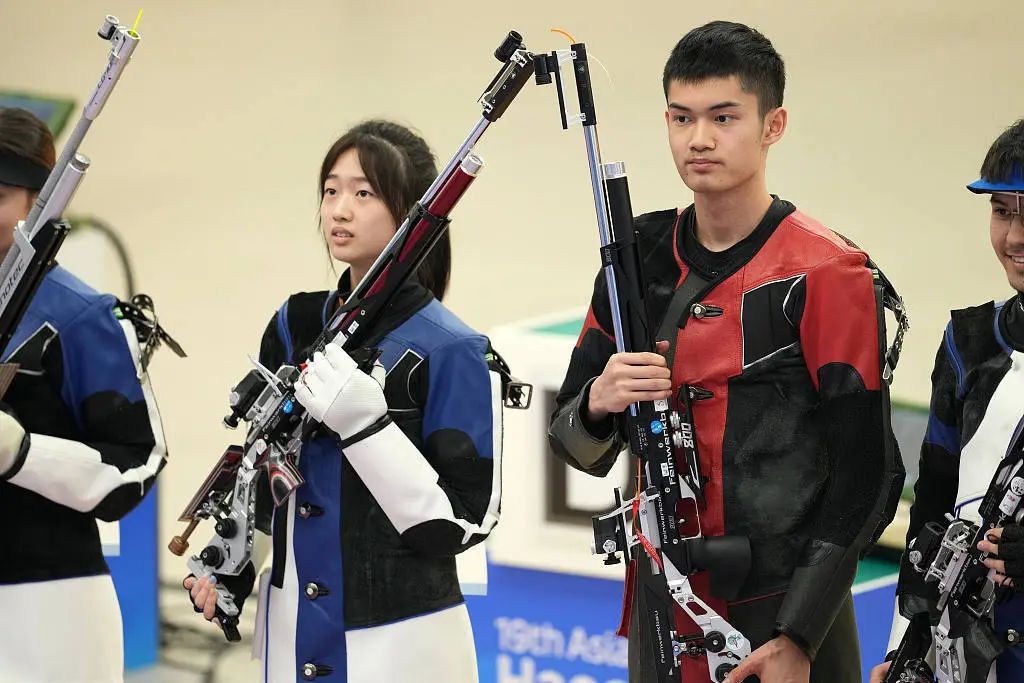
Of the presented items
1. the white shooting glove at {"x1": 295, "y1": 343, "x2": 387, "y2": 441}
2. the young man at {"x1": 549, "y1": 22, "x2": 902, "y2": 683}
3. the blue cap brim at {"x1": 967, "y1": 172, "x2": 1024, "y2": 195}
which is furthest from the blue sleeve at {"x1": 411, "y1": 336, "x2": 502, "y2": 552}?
the blue cap brim at {"x1": 967, "y1": 172, "x2": 1024, "y2": 195}

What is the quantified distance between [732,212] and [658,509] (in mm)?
388

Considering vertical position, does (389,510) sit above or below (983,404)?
below

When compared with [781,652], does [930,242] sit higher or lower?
higher

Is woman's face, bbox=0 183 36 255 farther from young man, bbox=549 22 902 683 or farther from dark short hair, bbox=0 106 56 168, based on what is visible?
young man, bbox=549 22 902 683

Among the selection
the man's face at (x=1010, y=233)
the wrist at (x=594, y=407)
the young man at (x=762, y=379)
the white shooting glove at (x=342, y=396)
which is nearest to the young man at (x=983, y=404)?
the man's face at (x=1010, y=233)

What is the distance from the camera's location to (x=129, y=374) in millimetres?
2389

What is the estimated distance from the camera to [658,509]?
67.9 inches

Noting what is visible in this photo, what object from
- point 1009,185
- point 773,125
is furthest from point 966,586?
point 773,125

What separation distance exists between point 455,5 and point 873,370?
2.05 m

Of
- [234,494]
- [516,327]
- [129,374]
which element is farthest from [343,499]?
[516,327]

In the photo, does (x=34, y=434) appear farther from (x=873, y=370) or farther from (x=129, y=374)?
(x=873, y=370)

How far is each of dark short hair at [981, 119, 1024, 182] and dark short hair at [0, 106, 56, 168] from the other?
5.07ft

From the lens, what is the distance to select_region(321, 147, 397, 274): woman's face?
7.23 ft

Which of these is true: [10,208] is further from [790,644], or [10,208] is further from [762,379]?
[790,644]
